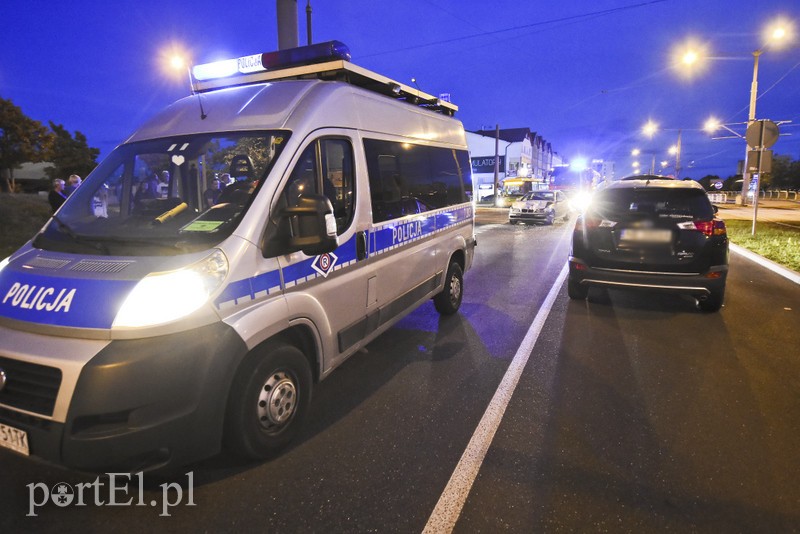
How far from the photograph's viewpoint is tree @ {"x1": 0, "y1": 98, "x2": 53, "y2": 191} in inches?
1262

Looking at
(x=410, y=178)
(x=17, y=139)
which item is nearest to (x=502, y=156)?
(x=17, y=139)

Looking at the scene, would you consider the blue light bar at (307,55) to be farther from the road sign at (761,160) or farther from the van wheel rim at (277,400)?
the road sign at (761,160)

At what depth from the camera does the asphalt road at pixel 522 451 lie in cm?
256

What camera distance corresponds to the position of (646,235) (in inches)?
236

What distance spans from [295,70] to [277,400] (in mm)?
2847

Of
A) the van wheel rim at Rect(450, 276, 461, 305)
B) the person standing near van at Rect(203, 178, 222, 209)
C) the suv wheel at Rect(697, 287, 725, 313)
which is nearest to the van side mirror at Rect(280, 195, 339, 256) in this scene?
the person standing near van at Rect(203, 178, 222, 209)

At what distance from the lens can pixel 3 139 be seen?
32375 millimetres

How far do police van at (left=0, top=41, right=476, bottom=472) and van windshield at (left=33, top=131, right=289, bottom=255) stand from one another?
0.01 m

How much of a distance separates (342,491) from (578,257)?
4.94 m

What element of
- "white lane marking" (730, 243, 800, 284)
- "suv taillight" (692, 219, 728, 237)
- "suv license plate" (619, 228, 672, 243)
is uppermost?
"suv taillight" (692, 219, 728, 237)

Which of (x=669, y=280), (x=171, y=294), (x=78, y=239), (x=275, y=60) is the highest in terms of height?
(x=275, y=60)

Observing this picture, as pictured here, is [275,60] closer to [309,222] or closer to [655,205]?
[309,222]

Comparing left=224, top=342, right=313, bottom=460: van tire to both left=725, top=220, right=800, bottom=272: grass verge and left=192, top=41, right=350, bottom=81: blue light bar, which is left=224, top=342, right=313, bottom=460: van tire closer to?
left=192, top=41, right=350, bottom=81: blue light bar

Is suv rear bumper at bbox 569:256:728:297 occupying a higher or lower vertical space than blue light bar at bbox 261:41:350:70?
lower
